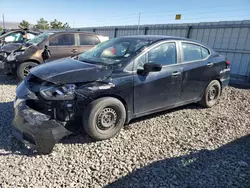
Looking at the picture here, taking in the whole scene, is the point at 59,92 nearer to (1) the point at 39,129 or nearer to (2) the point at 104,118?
(1) the point at 39,129

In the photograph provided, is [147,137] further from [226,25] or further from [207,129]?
[226,25]

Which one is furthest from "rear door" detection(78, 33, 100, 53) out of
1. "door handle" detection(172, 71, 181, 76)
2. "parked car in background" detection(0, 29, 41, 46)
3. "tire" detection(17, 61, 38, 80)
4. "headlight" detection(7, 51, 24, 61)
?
"parked car in background" detection(0, 29, 41, 46)

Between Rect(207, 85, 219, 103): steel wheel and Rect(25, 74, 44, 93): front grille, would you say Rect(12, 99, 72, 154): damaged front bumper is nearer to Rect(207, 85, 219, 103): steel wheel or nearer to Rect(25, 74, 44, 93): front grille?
Rect(25, 74, 44, 93): front grille

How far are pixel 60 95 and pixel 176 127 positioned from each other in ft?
7.38

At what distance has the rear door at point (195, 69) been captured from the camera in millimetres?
4148

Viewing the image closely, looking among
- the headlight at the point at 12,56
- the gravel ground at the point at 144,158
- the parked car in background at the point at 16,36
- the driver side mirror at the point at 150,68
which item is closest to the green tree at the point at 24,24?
the parked car in background at the point at 16,36

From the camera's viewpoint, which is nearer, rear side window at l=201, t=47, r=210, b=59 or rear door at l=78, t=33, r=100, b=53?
rear side window at l=201, t=47, r=210, b=59

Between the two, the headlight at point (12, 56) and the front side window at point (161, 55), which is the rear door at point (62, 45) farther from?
the front side window at point (161, 55)

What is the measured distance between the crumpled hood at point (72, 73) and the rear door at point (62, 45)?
3.57 meters

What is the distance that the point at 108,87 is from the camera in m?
3.14

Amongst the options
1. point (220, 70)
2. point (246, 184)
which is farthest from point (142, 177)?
point (220, 70)

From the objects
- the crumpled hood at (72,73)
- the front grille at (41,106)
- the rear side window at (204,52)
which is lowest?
the front grille at (41,106)

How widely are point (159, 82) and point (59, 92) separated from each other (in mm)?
1759

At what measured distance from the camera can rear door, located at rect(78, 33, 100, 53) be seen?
23.8ft
